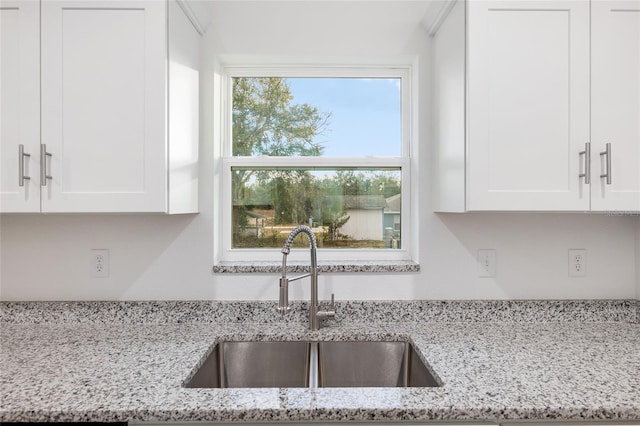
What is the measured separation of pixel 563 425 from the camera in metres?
0.98

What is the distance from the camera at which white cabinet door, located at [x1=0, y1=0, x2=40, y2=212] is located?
1.33m

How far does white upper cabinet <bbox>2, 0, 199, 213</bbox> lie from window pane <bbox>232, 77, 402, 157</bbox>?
0.52m

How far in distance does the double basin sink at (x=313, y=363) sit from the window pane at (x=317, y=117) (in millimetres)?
843

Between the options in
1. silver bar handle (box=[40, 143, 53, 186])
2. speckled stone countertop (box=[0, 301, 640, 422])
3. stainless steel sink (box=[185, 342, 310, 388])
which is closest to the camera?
speckled stone countertop (box=[0, 301, 640, 422])

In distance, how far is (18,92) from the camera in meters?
1.33

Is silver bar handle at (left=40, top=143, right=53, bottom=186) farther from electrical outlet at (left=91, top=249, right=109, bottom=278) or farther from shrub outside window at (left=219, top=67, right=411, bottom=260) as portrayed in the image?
shrub outside window at (left=219, top=67, right=411, bottom=260)

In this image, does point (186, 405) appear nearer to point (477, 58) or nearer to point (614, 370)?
point (614, 370)

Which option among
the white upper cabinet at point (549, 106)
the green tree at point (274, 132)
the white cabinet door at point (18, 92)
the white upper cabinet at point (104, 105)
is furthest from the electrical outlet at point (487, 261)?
the white cabinet door at point (18, 92)

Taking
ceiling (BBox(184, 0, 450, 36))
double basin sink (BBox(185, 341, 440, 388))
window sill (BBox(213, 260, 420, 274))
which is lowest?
double basin sink (BBox(185, 341, 440, 388))

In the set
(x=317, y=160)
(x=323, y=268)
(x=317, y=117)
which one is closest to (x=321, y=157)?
(x=317, y=160)

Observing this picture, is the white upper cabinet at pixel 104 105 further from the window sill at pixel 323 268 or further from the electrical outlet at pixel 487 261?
the electrical outlet at pixel 487 261

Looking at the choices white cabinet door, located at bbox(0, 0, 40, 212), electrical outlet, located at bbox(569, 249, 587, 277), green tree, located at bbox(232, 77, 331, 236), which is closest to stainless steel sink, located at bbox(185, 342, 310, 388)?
green tree, located at bbox(232, 77, 331, 236)

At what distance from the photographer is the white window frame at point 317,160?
→ 5.87 ft

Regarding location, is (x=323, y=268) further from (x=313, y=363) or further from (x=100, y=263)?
(x=100, y=263)
